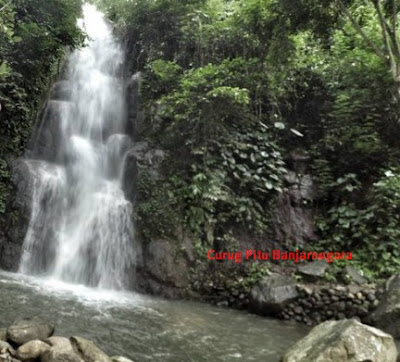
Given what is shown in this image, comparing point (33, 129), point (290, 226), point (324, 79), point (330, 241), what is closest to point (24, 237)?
point (33, 129)

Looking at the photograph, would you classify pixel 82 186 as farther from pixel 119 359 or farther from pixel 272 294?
pixel 119 359

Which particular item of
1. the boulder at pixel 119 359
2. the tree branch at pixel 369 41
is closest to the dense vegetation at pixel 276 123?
the tree branch at pixel 369 41

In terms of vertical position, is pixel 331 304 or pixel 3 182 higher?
pixel 3 182

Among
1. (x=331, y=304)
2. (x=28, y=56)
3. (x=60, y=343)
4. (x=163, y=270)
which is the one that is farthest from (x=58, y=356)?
(x=28, y=56)

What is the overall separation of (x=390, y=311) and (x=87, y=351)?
4.94m

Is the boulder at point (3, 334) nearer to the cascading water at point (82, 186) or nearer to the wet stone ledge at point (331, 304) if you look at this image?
the cascading water at point (82, 186)

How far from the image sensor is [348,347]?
12.8 ft

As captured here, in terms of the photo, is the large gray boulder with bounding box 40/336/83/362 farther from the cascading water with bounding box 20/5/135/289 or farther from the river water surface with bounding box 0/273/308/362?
the cascading water with bounding box 20/5/135/289

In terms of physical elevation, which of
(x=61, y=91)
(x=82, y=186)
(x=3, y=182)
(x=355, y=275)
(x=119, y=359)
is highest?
(x=61, y=91)

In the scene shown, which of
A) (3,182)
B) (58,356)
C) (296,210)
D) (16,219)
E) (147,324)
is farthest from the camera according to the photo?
(296,210)

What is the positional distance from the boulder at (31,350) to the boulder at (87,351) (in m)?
0.30

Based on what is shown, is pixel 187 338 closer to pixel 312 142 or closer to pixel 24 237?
pixel 24 237

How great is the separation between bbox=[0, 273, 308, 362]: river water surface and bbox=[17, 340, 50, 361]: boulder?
2.99 feet

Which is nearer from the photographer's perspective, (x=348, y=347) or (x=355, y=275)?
(x=348, y=347)
